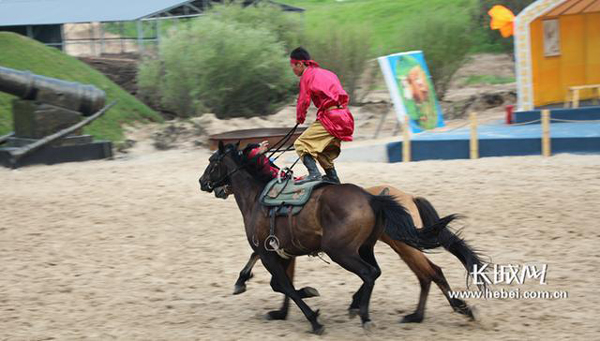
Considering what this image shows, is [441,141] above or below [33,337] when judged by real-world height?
above

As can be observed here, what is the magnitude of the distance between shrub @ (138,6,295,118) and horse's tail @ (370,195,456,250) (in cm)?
1562

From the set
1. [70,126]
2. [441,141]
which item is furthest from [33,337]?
[70,126]

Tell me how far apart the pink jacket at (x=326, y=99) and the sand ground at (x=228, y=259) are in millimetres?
1564

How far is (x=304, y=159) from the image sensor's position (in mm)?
6977

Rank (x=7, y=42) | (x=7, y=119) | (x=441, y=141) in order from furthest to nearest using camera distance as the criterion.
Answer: (x=7, y=42) → (x=7, y=119) → (x=441, y=141)

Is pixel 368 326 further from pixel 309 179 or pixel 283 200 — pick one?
pixel 309 179

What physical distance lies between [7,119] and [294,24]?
10150 mm

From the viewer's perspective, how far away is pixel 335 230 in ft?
19.8

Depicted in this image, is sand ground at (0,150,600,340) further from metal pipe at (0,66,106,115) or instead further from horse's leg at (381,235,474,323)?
metal pipe at (0,66,106,115)

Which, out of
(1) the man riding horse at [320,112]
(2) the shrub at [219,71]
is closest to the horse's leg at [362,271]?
(1) the man riding horse at [320,112]

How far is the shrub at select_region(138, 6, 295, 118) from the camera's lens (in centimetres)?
2130

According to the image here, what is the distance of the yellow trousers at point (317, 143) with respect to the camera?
22.4 ft

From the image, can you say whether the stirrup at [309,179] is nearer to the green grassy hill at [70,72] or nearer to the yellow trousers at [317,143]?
the yellow trousers at [317,143]

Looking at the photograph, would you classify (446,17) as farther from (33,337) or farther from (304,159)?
(33,337)
